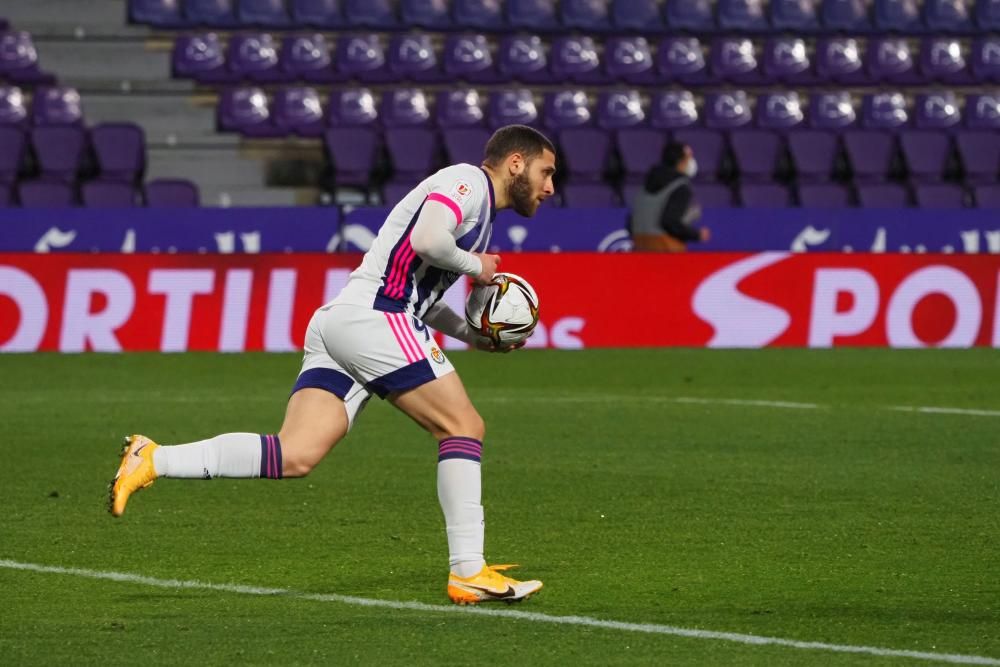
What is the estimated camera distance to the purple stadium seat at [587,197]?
2269 centimetres

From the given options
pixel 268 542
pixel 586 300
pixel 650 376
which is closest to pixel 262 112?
pixel 586 300

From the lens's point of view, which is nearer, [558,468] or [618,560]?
[618,560]

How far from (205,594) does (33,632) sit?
2.82 feet

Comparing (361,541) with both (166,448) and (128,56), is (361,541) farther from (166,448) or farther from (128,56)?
(128,56)

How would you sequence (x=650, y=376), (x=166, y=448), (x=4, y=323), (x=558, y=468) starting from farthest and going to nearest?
(x=4, y=323) → (x=650, y=376) → (x=558, y=468) → (x=166, y=448)

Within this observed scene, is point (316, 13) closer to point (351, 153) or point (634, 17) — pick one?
point (351, 153)

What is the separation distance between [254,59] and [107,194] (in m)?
3.46

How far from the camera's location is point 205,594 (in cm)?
680

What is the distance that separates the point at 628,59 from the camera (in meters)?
25.2

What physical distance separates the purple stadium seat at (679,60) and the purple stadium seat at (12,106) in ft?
26.4

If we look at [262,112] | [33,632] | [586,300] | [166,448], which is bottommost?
[33,632]

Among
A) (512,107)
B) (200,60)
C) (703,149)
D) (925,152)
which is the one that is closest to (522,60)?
(512,107)

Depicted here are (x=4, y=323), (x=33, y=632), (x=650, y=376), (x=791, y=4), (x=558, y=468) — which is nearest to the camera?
(x=33, y=632)

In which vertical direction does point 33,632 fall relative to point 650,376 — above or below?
below
